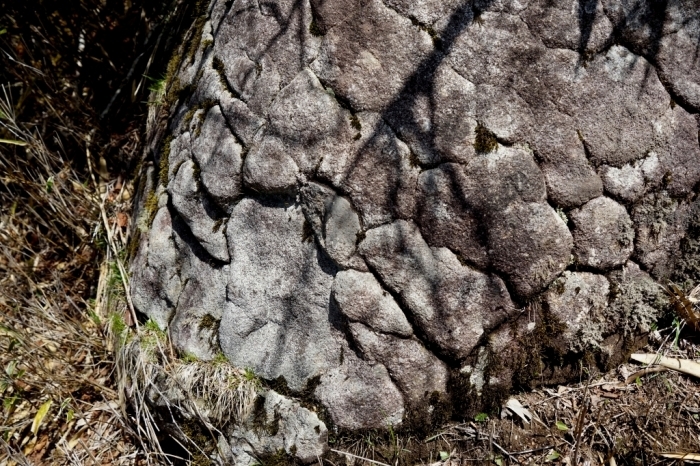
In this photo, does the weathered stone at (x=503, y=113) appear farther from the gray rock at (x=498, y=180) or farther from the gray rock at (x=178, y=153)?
the gray rock at (x=178, y=153)

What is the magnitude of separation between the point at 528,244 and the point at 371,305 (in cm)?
53

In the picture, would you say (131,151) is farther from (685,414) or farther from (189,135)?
(685,414)

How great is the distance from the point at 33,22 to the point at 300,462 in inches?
100

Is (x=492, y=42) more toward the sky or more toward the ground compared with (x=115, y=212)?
more toward the sky

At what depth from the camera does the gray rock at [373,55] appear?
1.83 metres

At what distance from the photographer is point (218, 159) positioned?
2061 millimetres

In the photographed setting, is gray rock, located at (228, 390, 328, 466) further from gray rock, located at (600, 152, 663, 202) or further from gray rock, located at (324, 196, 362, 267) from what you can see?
gray rock, located at (600, 152, 663, 202)

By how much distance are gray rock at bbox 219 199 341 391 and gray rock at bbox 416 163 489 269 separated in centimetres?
36

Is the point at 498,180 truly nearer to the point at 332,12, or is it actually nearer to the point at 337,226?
the point at 337,226

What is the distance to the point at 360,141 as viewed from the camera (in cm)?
184

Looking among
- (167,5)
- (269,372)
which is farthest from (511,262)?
(167,5)

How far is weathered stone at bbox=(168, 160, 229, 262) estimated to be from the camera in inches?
82.0

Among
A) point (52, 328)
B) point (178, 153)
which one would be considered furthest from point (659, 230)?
point (52, 328)

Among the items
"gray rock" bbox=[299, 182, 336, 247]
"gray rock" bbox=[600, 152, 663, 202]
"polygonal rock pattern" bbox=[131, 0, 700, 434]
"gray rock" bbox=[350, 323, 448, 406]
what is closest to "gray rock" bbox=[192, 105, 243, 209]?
"polygonal rock pattern" bbox=[131, 0, 700, 434]
